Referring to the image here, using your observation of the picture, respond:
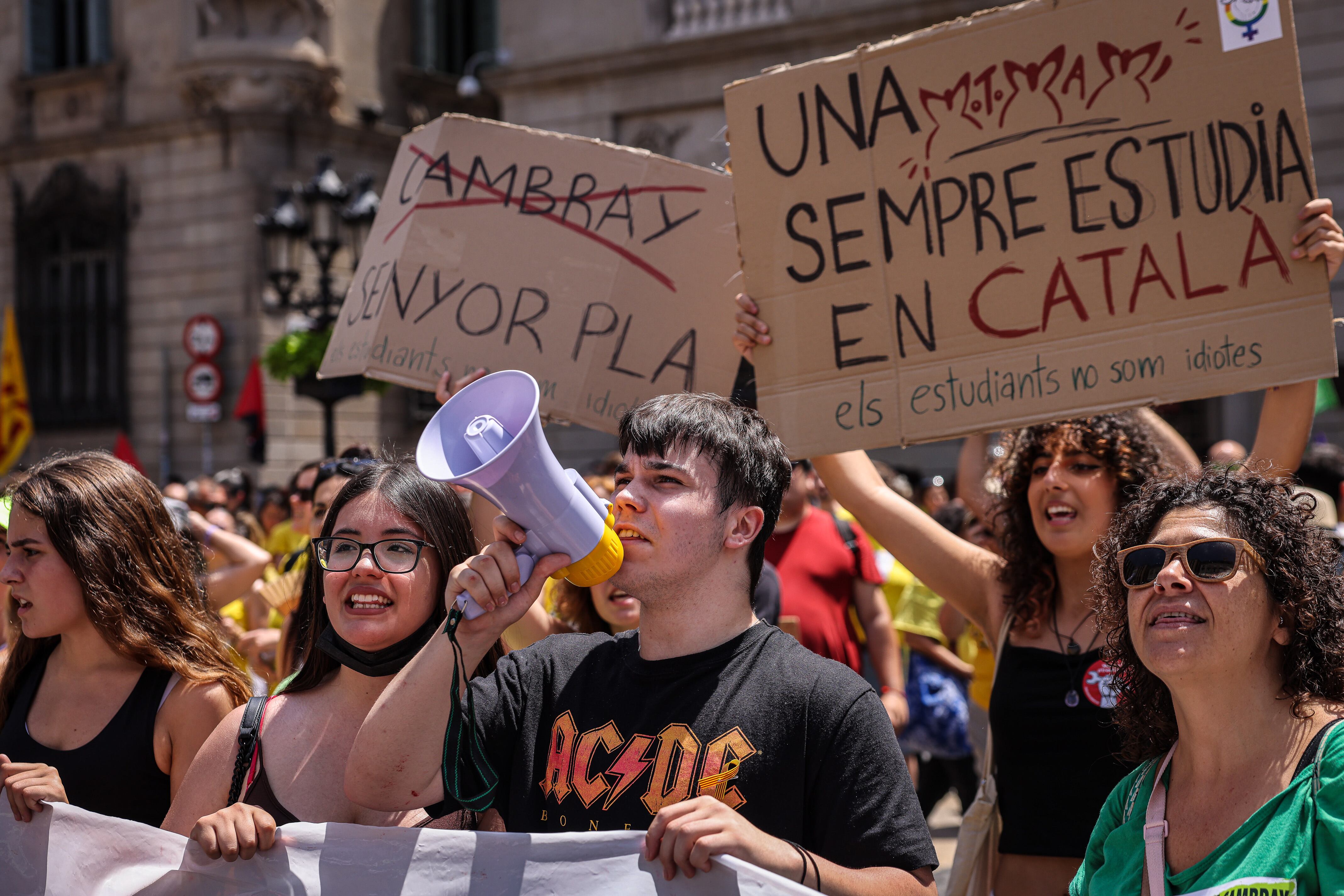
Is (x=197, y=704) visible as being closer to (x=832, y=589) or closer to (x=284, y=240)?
(x=832, y=589)

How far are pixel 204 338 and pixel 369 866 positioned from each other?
1765 centimetres

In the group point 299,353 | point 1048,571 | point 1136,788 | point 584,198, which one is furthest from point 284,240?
point 1136,788

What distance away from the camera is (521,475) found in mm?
2029

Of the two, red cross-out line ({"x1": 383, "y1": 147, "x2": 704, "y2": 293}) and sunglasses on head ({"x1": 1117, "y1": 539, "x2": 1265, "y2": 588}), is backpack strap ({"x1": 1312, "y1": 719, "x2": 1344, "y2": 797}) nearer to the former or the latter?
sunglasses on head ({"x1": 1117, "y1": 539, "x2": 1265, "y2": 588})

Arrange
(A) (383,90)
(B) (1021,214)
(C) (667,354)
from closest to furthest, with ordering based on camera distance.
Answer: (B) (1021,214), (C) (667,354), (A) (383,90)

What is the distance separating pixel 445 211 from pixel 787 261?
1146mm

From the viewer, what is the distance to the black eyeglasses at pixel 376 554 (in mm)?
2488

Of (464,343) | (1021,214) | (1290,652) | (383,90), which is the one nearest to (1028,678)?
(1290,652)

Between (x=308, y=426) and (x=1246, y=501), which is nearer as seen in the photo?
(x=1246, y=501)

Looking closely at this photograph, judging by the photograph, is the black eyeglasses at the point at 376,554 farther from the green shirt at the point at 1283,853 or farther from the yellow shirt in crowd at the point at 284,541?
the yellow shirt in crowd at the point at 284,541

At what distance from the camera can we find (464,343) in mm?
3715

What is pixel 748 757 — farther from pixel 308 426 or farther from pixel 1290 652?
pixel 308 426

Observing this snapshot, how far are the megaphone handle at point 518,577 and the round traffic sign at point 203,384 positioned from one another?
55.3 feet

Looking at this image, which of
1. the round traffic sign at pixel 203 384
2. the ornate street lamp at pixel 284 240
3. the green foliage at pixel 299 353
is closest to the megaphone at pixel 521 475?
the green foliage at pixel 299 353
